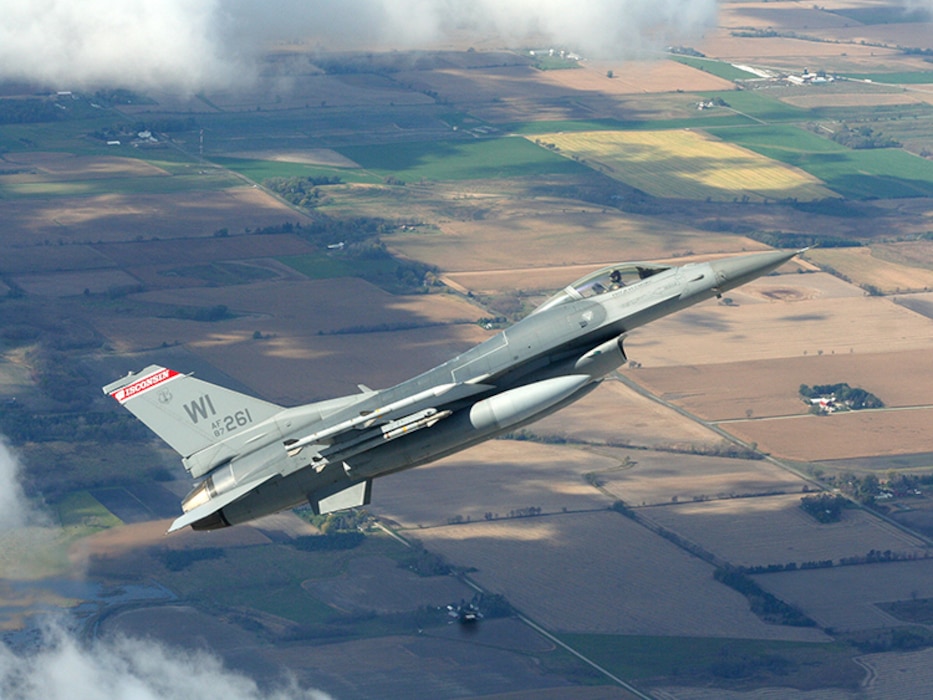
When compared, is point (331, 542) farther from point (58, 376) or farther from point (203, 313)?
point (203, 313)

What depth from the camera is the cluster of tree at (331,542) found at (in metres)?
146

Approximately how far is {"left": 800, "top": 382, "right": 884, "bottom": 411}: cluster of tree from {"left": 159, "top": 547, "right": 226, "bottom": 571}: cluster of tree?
65.8 meters

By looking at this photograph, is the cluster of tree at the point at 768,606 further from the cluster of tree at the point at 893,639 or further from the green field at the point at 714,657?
the cluster of tree at the point at 893,639

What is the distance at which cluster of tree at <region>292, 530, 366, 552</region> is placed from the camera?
481 ft

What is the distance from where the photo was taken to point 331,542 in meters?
147

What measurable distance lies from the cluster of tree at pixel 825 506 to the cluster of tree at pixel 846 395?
1901 centimetres

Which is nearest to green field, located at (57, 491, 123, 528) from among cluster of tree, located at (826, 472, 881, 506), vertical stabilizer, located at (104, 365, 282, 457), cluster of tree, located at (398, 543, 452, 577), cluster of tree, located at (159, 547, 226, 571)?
cluster of tree, located at (159, 547, 226, 571)

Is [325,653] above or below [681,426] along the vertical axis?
below

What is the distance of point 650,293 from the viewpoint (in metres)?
58.0

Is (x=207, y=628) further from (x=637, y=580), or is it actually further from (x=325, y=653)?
(x=637, y=580)

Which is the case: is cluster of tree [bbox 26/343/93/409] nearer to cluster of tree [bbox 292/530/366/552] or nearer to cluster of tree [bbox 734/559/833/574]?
cluster of tree [bbox 292/530/366/552]

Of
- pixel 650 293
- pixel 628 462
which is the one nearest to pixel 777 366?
pixel 628 462

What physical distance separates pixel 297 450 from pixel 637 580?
275ft

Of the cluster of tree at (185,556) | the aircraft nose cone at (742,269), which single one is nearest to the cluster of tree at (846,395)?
the cluster of tree at (185,556)
